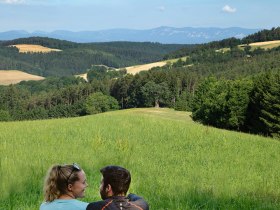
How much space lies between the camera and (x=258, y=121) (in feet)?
160

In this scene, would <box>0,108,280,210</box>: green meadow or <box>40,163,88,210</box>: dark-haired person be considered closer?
<box>40,163,88,210</box>: dark-haired person

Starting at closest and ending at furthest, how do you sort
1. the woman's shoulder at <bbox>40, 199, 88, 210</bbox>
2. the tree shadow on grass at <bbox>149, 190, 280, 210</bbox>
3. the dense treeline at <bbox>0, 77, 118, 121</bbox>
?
the woman's shoulder at <bbox>40, 199, 88, 210</bbox>, the tree shadow on grass at <bbox>149, 190, 280, 210</bbox>, the dense treeline at <bbox>0, 77, 118, 121</bbox>

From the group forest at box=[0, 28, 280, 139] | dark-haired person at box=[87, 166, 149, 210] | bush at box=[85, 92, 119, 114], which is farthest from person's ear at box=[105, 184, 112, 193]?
bush at box=[85, 92, 119, 114]

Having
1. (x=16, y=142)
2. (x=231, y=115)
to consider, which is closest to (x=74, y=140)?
(x=16, y=142)

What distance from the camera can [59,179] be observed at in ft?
15.4

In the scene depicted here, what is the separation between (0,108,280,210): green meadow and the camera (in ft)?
28.6

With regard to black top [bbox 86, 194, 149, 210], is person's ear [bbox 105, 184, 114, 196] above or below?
above

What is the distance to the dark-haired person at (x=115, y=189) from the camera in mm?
4504

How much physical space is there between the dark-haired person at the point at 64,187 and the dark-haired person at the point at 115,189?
277mm

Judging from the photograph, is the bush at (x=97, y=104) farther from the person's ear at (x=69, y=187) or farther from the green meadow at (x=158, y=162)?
the person's ear at (x=69, y=187)

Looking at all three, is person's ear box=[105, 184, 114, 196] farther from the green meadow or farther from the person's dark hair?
the green meadow

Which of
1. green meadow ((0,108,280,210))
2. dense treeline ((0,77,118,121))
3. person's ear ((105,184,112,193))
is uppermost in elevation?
person's ear ((105,184,112,193))

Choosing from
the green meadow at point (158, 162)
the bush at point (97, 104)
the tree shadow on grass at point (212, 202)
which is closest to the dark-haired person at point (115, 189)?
the tree shadow on grass at point (212, 202)

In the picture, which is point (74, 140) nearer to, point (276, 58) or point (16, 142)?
point (16, 142)
